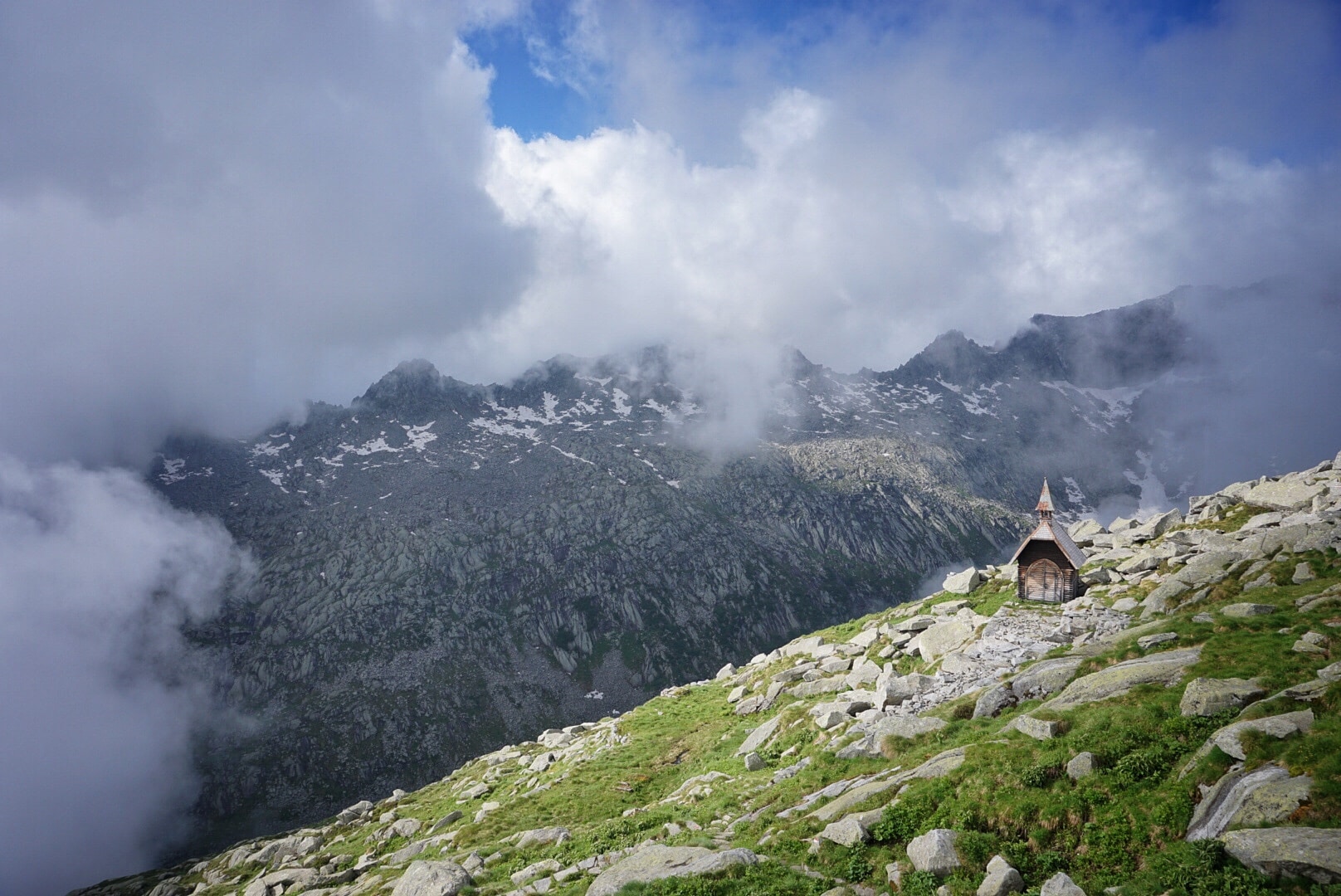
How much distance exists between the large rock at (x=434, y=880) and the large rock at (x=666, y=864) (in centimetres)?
784

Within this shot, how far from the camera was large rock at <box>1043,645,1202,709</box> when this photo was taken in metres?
22.0

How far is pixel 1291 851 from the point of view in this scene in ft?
41.4

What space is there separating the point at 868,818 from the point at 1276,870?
9.27 metres

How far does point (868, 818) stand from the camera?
19.1m

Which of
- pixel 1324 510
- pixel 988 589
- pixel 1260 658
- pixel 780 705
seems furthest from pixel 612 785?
pixel 1324 510

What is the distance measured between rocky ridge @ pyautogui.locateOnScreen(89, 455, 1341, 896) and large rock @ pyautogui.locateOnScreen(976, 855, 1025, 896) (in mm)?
115

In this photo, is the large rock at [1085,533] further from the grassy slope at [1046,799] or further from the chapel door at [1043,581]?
the grassy slope at [1046,799]

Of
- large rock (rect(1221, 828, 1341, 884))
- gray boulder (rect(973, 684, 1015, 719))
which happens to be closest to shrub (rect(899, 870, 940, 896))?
large rock (rect(1221, 828, 1341, 884))

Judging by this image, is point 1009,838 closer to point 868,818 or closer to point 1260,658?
point 868,818

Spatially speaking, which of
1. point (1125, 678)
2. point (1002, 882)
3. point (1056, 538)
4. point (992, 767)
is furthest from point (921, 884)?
point (1056, 538)

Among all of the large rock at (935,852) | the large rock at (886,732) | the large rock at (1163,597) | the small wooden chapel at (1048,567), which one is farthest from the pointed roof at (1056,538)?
the large rock at (935,852)

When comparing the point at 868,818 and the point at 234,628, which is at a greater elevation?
the point at 234,628

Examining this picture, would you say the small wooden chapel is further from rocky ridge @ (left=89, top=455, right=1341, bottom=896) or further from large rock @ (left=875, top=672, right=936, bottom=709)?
large rock @ (left=875, top=672, right=936, bottom=709)

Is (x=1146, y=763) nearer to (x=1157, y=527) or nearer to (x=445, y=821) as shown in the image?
(x=445, y=821)
